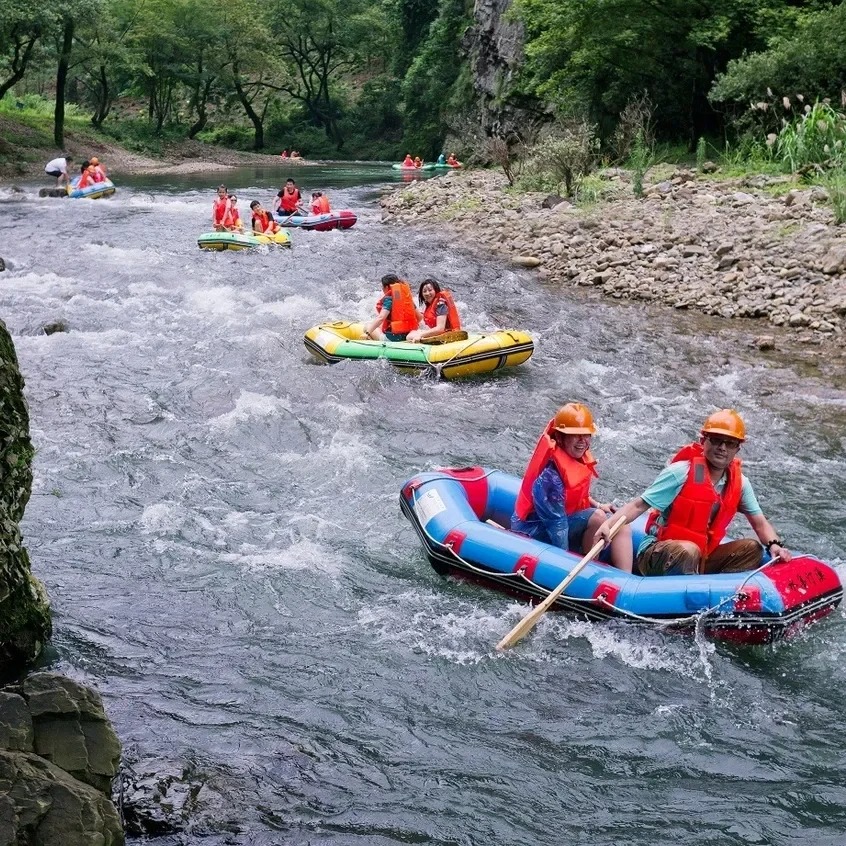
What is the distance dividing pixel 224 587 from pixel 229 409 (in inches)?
142

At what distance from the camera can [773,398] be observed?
9.69 metres

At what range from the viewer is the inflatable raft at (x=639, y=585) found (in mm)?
5348

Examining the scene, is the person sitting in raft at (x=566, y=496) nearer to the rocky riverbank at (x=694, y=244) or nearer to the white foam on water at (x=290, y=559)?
the white foam on water at (x=290, y=559)

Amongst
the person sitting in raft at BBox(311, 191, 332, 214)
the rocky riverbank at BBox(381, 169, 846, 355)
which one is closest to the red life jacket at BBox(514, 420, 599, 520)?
the rocky riverbank at BBox(381, 169, 846, 355)

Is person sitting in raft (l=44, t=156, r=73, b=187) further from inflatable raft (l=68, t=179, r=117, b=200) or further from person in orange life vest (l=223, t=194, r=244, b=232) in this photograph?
person in orange life vest (l=223, t=194, r=244, b=232)

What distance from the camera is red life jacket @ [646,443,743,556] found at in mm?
5465

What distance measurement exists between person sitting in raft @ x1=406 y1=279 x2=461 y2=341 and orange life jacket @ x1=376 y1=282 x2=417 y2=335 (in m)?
0.18

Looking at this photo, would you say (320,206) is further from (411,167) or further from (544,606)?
(411,167)

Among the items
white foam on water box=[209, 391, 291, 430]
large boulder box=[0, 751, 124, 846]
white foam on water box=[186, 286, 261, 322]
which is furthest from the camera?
white foam on water box=[186, 286, 261, 322]

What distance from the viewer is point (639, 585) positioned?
5547 millimetres

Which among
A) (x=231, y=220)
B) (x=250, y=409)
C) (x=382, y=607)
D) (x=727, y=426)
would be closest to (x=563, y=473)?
(x=727, y=426)

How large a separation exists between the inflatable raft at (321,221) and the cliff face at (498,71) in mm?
10873

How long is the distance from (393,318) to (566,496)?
5.44m

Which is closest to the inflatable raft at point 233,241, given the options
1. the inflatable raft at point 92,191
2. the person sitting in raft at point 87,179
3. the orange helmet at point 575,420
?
the inflatable raft at point 92,191
